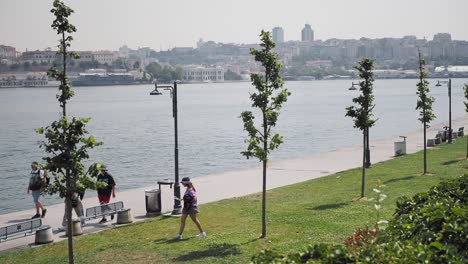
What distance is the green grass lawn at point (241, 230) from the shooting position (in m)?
13.7

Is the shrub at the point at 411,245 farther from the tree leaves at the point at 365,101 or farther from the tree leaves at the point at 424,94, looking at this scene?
the tree leaves at the point at 424,94

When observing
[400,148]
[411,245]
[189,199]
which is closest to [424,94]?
[400,148]

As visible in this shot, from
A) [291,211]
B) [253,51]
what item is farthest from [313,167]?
[253,51]

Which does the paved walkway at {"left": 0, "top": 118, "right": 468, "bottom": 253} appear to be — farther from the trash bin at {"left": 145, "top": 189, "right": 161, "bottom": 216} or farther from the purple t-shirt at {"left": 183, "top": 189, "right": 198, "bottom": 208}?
the purple t-shirt at {"left": 183, "top": 189, "right": 198, "bottom": 208}

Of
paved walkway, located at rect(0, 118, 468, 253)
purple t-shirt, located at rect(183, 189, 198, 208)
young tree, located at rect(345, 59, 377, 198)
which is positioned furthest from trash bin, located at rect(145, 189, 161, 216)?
young tree, located at rect(345, 59, 377, 198)

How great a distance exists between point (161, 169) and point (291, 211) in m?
25.6

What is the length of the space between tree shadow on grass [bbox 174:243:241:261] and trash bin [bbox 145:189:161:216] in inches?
224

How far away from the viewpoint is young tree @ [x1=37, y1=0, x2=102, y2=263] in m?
11.7

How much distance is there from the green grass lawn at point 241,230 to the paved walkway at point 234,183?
1389 millimetres

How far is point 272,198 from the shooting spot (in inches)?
834

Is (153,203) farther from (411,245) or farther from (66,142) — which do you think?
(411,245)

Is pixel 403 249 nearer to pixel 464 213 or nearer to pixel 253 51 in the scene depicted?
pixel 464 213

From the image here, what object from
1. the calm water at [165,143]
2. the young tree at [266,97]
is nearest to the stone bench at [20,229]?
the young tree at [266,97]

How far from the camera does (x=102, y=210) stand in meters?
Result: 18.5
